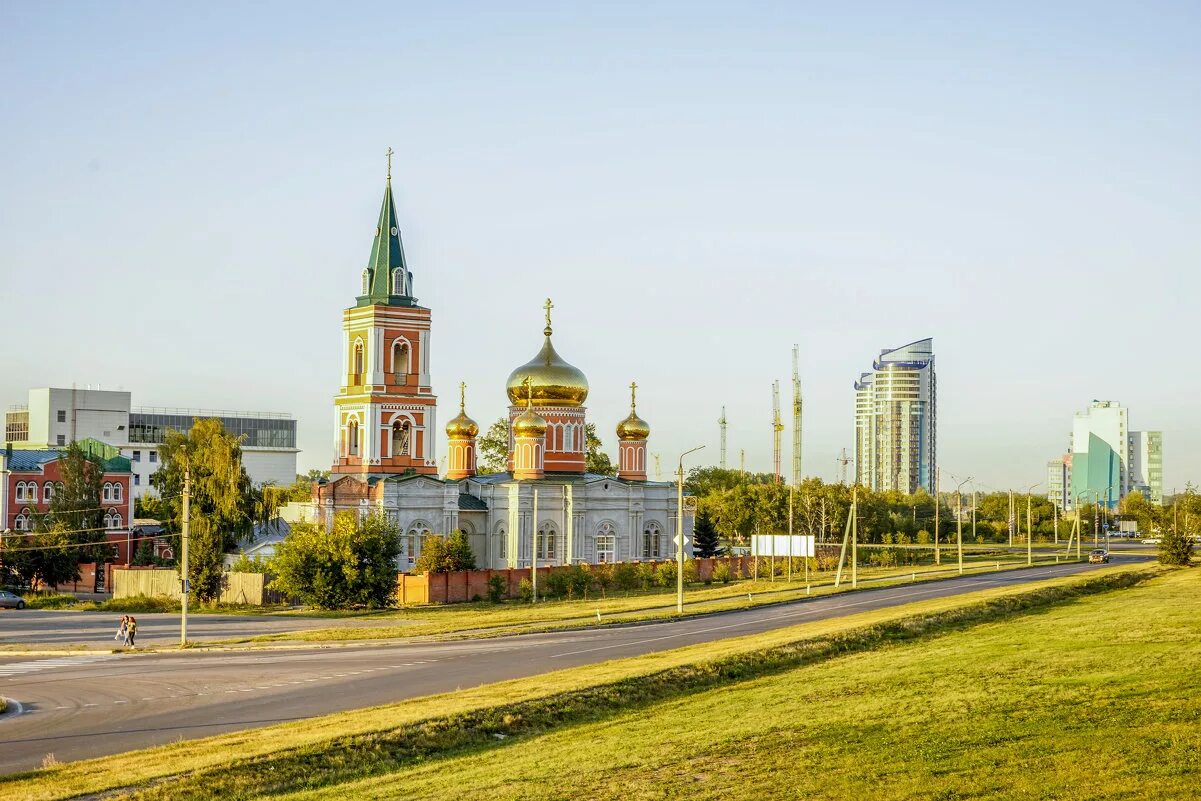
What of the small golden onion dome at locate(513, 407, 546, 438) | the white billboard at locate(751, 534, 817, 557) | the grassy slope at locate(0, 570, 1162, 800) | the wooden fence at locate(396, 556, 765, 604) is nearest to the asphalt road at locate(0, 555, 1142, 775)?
the grassy slope at locate(0, 570, 1162, 800)

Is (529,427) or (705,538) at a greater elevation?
(529,427)

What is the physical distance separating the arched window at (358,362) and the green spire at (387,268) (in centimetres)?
251

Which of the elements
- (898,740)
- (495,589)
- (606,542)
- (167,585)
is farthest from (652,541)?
(898,740)

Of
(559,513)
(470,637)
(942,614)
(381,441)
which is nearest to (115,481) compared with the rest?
(381,441)

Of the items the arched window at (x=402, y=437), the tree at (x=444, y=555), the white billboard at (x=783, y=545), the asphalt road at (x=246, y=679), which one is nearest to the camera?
the asphalt road at (x=246, y=679)

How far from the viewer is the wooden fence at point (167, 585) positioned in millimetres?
66312

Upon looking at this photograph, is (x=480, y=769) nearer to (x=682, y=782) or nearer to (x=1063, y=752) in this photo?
(x=682, y=782)

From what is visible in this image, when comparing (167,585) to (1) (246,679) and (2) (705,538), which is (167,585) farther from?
(2) (705,538)

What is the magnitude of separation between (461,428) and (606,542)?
13057 mm

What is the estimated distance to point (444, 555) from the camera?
6862 centimetres

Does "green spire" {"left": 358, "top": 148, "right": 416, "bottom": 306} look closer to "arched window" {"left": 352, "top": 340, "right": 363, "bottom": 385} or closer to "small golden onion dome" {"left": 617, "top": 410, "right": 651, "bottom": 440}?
"arched window" {"left": 352, "top": 340, "right": 363, "bottom": 385}

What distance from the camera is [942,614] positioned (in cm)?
4306

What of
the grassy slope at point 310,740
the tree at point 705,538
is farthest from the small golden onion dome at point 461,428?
the grassy slope at point 310,740

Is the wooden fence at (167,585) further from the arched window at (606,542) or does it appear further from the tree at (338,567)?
the arched window at (606,542)
